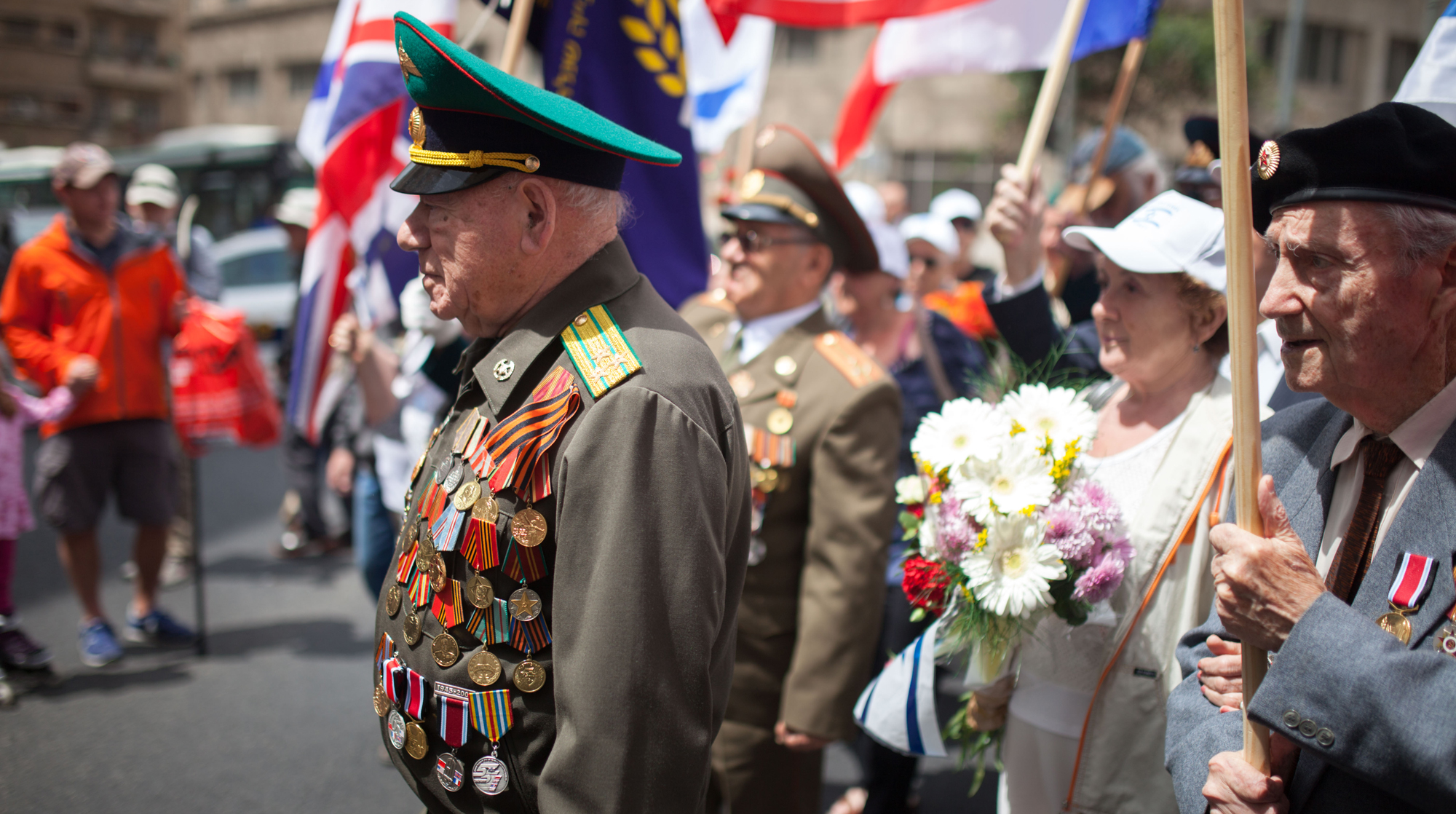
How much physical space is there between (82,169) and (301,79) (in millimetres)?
36597

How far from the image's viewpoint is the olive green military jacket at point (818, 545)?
2795 millimetres

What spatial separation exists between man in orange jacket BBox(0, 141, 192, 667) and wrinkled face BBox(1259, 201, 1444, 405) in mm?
5096

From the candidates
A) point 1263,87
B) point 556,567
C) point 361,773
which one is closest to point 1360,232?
point 556,567

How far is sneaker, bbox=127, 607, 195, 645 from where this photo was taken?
519cm

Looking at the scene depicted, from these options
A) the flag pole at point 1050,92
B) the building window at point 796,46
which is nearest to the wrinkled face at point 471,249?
the flag pole at point 1050,92

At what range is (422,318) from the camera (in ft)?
12.1

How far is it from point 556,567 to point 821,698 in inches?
A: 56.0

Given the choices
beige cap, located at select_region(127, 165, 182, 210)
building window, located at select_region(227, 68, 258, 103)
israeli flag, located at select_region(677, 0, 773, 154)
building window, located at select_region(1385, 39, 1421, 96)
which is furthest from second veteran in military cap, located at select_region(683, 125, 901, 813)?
building window, located at select_region(227, 68, 258, 103)

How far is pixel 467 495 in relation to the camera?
1.68m

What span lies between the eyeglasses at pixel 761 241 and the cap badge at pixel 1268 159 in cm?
174

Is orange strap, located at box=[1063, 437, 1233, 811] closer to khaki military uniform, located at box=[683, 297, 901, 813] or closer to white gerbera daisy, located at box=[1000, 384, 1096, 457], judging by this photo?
white gerbera daisy, located at box=[1000, 384, 1096, 457]

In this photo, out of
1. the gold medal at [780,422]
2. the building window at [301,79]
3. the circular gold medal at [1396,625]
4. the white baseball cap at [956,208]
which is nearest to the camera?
the circular gold medal at [1396,625]

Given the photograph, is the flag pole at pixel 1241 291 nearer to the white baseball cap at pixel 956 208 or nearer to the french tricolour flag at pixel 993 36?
the french tricolour flag at pixel 993 36

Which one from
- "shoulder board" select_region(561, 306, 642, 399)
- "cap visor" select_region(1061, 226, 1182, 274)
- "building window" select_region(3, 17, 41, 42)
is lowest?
"shoulder board" select_region(561, 306, 642, 399)
